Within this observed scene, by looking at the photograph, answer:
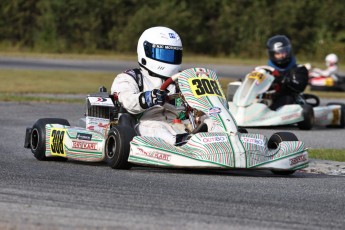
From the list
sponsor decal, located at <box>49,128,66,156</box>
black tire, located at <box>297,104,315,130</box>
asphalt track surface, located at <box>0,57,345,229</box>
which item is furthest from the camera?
black tire, located at <box>297,104,315,130</box>

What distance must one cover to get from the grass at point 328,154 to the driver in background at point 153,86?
202 cm

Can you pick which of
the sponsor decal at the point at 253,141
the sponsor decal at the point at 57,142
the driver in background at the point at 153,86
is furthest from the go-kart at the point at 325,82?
the sponsor decal at the point at 253,141

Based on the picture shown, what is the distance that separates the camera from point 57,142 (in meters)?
9.30

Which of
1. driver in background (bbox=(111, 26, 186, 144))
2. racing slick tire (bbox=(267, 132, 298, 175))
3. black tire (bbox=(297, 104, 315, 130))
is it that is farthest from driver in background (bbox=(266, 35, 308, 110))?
racing slick tire (bbox=(267, 132, 298, 175))

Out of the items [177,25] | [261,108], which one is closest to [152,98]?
[261,108]

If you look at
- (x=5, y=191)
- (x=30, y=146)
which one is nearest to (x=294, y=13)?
(x=30, y=146)

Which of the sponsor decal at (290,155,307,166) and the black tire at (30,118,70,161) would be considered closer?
Answer: the sponsor decal at (290,155,307,166)

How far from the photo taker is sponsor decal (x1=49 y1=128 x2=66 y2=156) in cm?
928

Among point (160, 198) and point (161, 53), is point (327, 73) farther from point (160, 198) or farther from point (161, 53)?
point (160, 198)

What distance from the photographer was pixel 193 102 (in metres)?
8.54

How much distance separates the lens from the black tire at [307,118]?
14.7 m

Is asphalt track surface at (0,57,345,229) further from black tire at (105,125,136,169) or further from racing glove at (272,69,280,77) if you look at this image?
racing glove at (272,69,280,77)

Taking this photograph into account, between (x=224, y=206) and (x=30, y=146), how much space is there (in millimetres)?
4024

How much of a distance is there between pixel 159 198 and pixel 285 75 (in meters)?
9.03
